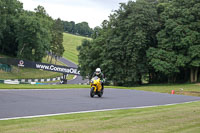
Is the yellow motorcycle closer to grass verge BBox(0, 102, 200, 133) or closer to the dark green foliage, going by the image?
grass verge BBox(0, 102, 200, 133)

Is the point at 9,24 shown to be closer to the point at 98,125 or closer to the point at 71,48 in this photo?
the point at 71,48

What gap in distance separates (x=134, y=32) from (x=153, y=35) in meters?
3.99

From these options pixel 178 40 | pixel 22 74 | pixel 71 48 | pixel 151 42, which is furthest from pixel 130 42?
pixel 71 48

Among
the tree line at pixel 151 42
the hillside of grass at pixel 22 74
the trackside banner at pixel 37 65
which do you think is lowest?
the hillside of grass at pixel 22 74

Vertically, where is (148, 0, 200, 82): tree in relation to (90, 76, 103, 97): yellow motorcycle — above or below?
above

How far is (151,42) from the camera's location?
4853 centimetres

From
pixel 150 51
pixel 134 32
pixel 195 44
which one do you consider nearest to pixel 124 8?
pixel 134 32

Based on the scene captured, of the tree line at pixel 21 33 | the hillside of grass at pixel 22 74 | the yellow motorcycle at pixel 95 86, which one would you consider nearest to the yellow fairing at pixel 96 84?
the yellow motorcycle at pixel 95 86

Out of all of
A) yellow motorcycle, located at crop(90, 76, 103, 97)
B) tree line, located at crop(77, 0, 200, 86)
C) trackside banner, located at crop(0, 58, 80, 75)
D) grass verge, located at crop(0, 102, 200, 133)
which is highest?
tree line, located at crop(77, 0, 200, 86)

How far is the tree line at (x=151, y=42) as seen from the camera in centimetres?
4291

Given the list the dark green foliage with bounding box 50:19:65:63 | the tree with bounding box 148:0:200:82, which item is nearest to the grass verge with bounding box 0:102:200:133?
the tree with bounding box 148:0:200:82

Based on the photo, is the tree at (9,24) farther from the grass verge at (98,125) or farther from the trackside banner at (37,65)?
the grass verge at (98,125)

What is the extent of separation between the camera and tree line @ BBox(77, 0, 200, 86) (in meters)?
42.9

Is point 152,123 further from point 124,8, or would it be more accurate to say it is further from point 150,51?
point 124,8
